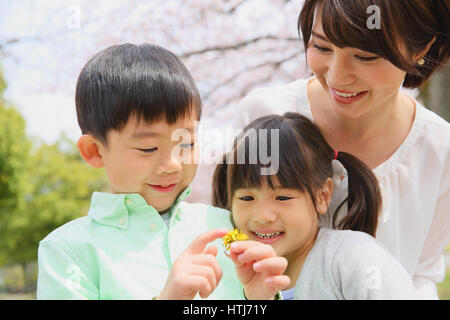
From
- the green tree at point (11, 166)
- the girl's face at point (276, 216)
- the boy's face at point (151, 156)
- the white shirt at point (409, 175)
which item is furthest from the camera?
the green tree at point (11, 166)

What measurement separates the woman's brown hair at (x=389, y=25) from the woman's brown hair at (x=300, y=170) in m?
0.18

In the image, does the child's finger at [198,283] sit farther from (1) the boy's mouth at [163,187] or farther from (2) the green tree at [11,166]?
(2) the green tree at [11,166]

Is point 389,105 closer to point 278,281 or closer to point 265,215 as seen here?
point 265,215

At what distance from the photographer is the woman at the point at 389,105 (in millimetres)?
958

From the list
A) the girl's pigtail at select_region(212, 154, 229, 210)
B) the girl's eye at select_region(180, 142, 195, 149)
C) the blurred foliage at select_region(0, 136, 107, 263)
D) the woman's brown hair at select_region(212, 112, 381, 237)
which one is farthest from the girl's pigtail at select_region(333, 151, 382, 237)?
the blurred foliage at select_region(0, 136, 107, 263)

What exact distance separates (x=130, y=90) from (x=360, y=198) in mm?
496

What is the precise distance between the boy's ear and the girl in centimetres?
24

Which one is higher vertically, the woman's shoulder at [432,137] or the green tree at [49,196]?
the woman's shoulder at [432,137]

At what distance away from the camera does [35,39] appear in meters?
1.86

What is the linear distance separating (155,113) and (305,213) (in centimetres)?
32

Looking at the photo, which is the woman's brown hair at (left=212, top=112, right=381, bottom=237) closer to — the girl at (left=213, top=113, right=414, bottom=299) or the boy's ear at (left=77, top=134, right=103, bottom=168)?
the girl at (left=213, top=113, right=414, bottom=299)

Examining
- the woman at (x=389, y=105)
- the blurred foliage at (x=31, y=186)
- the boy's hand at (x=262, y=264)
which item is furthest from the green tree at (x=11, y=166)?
the boy's hand at (x=262, y=264)

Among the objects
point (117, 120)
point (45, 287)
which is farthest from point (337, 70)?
point (45, 287)
